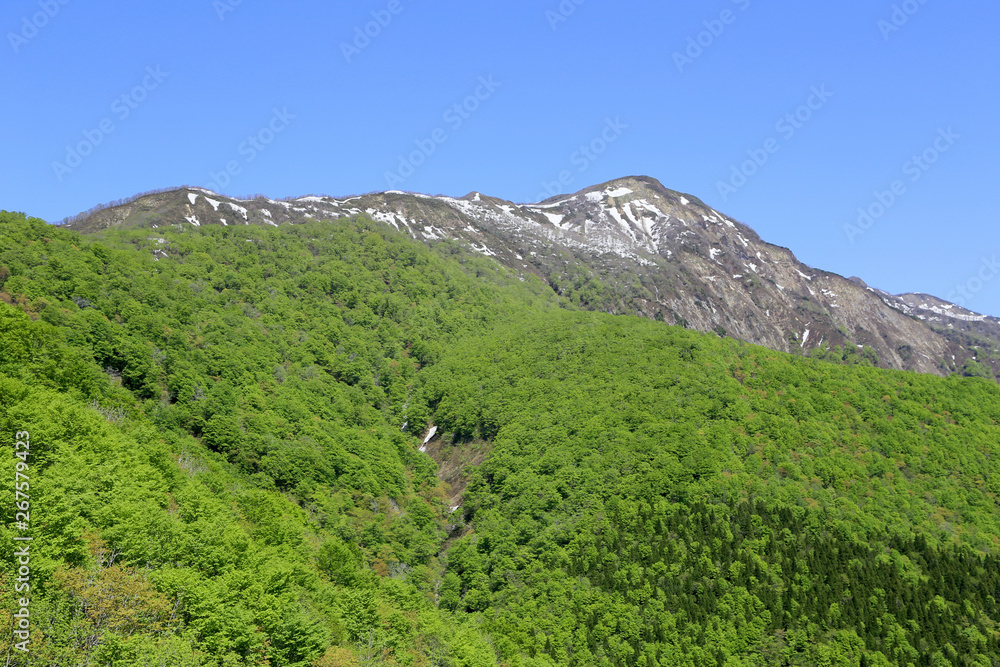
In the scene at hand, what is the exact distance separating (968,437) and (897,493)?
95.3 feet

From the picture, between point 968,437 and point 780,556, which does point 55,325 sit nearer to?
point 780,556

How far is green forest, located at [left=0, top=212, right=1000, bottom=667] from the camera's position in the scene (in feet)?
188

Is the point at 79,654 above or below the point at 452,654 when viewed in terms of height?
below

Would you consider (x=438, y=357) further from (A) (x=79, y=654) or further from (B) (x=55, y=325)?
(A) (x=79, y=654)

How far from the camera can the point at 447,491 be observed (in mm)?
153500

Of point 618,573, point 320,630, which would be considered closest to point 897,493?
point 618,573

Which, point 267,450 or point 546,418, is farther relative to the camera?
point 546,418

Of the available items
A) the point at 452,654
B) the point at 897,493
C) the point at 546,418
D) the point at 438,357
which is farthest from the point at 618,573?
the point at 438,357

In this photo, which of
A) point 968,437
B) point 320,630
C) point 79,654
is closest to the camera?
point 79,654

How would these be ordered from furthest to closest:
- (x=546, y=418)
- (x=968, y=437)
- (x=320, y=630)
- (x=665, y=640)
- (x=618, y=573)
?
(x=546, y=418), (x=968, y=437), (x=618, y=573), (x=665, y=640), (x=320, y=630)

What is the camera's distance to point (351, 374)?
577 ft

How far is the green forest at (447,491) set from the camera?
188ft

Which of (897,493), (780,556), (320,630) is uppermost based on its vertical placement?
(897,493)

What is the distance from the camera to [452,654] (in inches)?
3290
